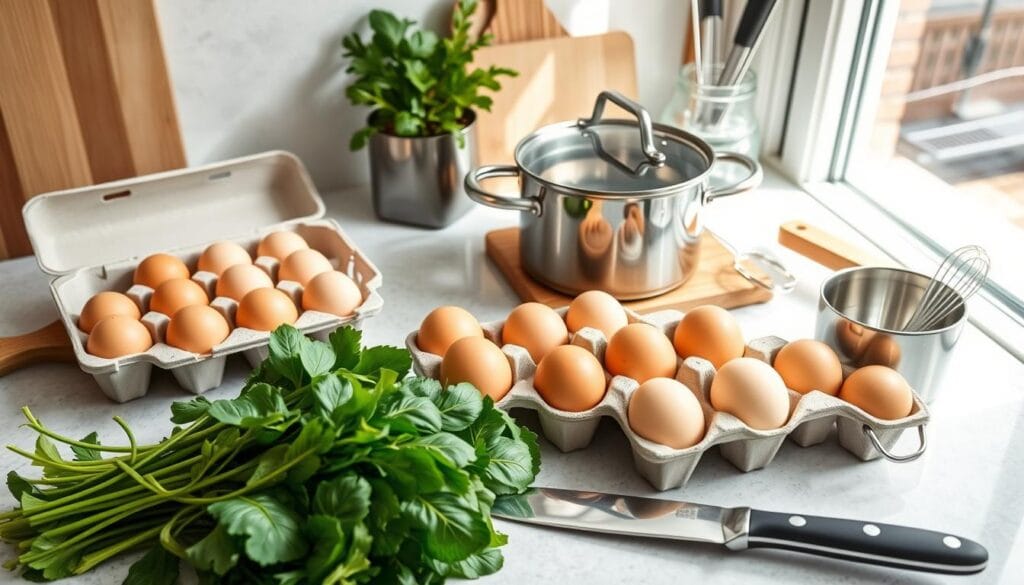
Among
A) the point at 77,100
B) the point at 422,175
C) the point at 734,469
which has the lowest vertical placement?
the point at 734,469

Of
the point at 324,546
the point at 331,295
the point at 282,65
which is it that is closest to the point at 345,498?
the point at 324,546

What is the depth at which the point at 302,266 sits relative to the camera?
1.09m

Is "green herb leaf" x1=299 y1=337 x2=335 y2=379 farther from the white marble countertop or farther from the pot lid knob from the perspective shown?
the pot lid knob

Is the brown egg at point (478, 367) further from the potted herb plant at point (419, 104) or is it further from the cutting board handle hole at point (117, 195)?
the cutting board handle hole at point (117, 195)

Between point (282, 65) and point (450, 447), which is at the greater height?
point (282, 65)

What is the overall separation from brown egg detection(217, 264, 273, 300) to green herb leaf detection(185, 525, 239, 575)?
0.39 metres

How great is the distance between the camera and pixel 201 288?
3.54ft

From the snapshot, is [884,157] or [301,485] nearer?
[301,485]

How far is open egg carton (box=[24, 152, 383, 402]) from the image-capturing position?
993 mm

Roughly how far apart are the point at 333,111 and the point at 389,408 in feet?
2.47

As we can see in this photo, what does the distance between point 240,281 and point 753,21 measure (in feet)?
2.37

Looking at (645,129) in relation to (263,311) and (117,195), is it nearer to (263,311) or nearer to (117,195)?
(263,311)

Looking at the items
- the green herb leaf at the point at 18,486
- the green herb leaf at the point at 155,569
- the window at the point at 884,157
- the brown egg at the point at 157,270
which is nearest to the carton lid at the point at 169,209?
the brown egg at the point at 157,270

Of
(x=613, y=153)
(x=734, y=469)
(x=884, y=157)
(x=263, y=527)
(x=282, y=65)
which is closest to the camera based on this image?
(x=263, y=527)
